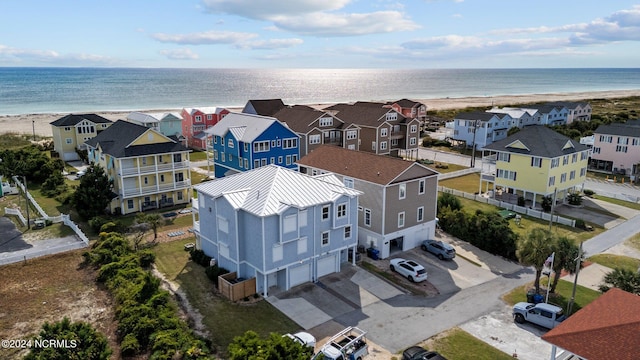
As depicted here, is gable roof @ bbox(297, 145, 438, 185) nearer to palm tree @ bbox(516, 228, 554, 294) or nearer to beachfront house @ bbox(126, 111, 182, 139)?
palm tree @ bbox(516, 228, 554, 294)

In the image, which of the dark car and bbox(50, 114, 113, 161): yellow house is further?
bbox(50, 114, 113, 161): yellow house

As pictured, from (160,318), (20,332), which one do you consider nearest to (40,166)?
(20,332)

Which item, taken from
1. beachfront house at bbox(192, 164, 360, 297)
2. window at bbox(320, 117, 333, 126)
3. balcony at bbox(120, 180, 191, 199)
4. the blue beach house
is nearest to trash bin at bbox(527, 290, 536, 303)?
beachfront house at bbox(192, 164, 360, 297)

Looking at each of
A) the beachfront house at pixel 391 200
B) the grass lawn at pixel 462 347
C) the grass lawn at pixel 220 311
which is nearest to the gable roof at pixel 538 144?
the beachfront house at pixel 391 200

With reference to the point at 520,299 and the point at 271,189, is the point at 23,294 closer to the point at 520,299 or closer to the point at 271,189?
the point at 271,189

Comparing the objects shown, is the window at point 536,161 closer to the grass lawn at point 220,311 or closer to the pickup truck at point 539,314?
the pickup truck at point 539,314

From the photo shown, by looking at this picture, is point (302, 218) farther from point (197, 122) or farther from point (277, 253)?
point (197, 122)
